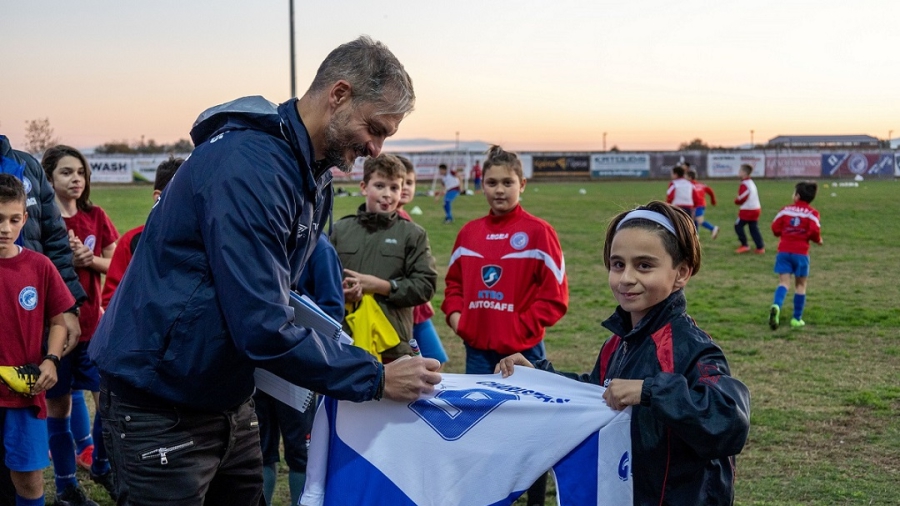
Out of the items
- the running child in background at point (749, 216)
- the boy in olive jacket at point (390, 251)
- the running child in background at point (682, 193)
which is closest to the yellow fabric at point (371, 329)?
the boy in olive jacket at point (390, 251)

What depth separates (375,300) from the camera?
5.36 metres

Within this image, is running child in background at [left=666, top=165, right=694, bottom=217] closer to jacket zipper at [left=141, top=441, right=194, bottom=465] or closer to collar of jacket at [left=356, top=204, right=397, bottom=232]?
collar of jacket at [left=356, top=204, right=397, bottom=232]

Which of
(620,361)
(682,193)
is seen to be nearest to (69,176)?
(620,361)

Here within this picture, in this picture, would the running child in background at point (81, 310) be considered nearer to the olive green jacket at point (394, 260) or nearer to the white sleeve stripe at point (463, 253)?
the olive green jacket at point (394, 260)

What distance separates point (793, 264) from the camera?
1083 centimetres

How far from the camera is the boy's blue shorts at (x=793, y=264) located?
10734 mm

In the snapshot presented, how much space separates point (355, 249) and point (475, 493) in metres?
2.77

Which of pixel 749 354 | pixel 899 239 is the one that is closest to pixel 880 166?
pixel 899 239

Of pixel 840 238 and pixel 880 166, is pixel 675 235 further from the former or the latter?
pixel 880 166

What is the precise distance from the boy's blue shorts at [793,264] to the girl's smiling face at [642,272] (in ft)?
27.8

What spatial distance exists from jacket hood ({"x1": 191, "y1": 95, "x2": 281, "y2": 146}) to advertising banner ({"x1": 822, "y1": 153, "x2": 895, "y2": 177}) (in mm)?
58518

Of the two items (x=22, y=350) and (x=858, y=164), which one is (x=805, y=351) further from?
(x=858, y=164)

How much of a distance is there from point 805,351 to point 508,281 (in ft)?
16.5

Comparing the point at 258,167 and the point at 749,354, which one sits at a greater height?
the point at 258,167
